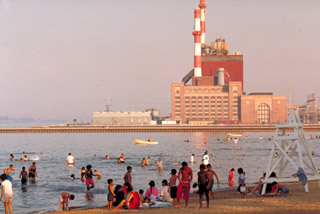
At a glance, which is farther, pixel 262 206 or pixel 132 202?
pixel 132 202

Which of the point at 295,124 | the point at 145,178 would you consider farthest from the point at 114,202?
the point at 145,178

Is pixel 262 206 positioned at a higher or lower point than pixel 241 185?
lower

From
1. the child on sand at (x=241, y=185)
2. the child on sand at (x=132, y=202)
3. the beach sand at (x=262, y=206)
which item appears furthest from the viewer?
the child on sand at (x=241, y=185)

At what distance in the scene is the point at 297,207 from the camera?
23.6m

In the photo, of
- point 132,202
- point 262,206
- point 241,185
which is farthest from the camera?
point 241,185

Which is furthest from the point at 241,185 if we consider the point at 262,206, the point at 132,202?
the point at 132,202

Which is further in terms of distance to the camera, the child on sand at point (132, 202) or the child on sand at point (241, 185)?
the child on sand at point (241, 185)

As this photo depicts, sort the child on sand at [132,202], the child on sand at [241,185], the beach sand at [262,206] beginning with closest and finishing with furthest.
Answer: the beach sand at [262,206] → the child on sand at [132,202] → the child on sand at [241,185]

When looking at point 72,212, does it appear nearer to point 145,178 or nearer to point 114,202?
point 114,202

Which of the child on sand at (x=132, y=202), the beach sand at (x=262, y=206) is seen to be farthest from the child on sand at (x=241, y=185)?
the child on sand at (x=132, y=202)

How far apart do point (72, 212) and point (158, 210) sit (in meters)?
4.72

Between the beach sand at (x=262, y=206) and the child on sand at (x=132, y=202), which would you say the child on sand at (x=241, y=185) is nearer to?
the beach sand at (x=262, y=206)

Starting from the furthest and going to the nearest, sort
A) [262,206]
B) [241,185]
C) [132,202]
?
[241,185] < [132,202] < [262,206]

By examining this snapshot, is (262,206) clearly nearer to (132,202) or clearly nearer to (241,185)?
(241,185)
